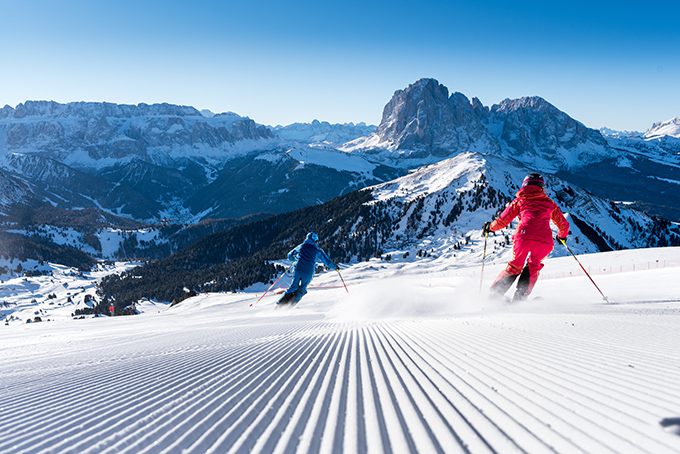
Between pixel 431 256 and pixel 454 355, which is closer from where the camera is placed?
pixel 454 355

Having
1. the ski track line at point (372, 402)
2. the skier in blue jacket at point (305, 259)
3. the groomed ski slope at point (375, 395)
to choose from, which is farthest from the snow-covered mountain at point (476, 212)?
→ the ski track line at point (372, 402)

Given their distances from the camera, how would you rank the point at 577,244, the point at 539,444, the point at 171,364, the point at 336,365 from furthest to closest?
the point at 577,244 < the point at 171,364 < the point at 336,365 < the point at 539,444

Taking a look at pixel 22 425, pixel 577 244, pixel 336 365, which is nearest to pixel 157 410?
pixel 22 425

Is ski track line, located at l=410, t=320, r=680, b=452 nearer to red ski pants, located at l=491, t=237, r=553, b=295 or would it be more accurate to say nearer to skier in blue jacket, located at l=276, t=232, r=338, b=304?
red ski pants, located at l=491, t=237, r=553, b=295

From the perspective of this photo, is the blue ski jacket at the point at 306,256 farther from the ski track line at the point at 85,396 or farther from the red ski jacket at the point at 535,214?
the ski track line at the point at 85,396

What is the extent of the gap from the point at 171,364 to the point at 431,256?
7551 cm

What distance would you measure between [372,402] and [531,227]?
8882 mm

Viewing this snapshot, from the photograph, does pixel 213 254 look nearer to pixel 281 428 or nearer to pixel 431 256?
pixel 431 256

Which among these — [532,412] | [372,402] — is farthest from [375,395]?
[532,412]

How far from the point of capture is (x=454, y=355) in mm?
5090

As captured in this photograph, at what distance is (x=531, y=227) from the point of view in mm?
10328

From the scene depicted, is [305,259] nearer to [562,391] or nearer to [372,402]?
[372,402]

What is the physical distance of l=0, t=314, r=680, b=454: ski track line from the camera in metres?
2.63

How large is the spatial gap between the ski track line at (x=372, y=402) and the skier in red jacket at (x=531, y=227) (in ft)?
15.6
